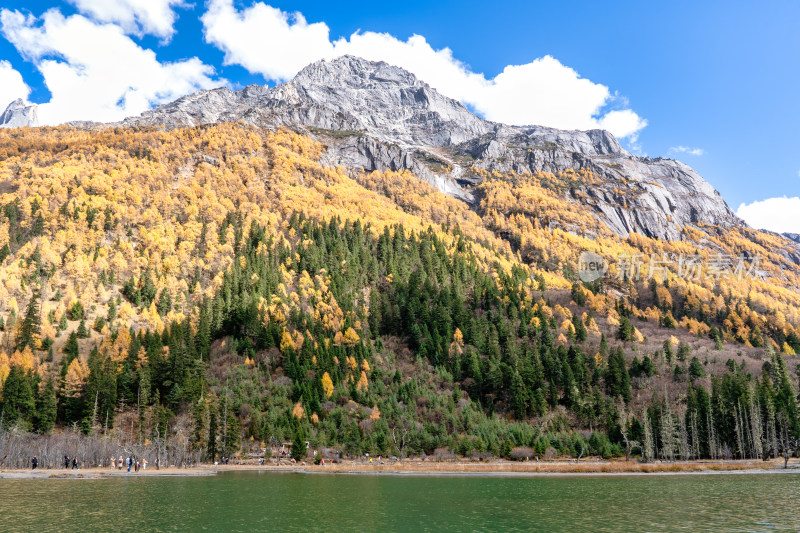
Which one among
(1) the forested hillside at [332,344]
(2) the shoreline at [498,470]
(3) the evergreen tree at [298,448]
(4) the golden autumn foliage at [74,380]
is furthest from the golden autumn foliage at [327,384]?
(4) the golden autumn foliage at [74,380]

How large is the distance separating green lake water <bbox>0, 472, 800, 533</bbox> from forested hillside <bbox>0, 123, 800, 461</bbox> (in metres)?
40.1

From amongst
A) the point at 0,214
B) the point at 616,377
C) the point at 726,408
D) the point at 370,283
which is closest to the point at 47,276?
the point at 0,214

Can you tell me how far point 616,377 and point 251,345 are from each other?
94.5 m

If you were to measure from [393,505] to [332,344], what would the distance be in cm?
8996

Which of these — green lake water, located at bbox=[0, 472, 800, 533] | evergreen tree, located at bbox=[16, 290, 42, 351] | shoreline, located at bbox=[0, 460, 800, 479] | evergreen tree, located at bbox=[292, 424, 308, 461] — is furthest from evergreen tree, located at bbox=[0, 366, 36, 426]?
evergreen tree, located at bbox=[292, 424, 308, 461]

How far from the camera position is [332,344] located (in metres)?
129

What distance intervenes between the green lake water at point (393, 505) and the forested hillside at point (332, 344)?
4013cm

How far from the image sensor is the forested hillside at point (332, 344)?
9888 cm

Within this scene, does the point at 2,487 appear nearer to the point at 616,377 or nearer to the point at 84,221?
the point at 616,377

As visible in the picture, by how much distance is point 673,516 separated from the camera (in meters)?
35.2

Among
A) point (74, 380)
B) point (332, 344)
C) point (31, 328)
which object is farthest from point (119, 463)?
point (332, 344)

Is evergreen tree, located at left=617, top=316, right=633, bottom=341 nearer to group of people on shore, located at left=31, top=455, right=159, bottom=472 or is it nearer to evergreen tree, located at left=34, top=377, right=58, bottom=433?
group of people on shore, located at left=31, top=455, right=159, bottom=472

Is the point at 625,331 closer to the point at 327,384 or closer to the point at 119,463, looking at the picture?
the point at 327,384

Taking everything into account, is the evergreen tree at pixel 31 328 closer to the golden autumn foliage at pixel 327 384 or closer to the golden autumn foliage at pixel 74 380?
the golden autumn foliage at pixel 74 380
